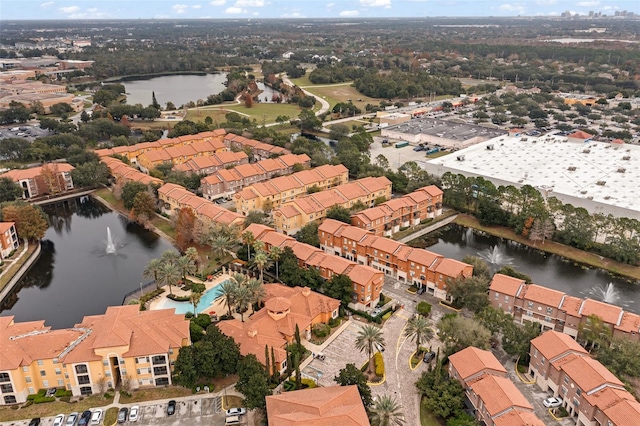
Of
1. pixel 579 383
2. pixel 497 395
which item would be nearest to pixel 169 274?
pixel 497 395

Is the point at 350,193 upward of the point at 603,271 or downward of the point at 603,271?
upward

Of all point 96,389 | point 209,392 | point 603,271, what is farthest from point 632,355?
point 96,389

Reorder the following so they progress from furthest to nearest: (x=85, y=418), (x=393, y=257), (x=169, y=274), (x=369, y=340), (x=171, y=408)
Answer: (x=393, y=257) → (x=169, y=274) → (x=369, y=340) → (x=171, y=408) → (x=85, y=418)

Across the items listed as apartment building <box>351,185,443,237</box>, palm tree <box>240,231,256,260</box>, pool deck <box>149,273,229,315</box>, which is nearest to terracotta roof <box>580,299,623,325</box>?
apartment building <box>351,185,443,237</box>

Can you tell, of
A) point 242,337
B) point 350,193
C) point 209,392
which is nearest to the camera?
point 209,392

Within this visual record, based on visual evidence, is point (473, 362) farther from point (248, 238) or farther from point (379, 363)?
point (248, 238)

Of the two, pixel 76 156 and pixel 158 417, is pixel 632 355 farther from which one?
pixel 76 156

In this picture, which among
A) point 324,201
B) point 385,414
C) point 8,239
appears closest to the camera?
point 385,414
